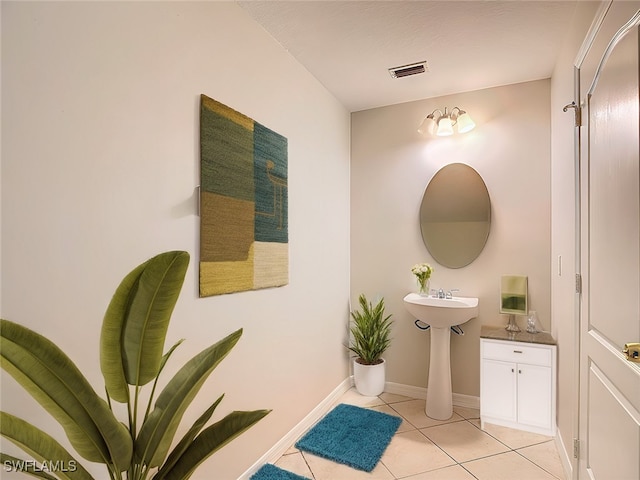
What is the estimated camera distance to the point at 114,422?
84 cm

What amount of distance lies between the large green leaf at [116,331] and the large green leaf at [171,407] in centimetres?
12

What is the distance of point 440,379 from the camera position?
275 centimetres

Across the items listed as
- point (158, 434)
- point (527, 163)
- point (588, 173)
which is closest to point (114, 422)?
point (158, 434)

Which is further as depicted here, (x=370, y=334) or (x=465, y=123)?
(x=370, y=334)

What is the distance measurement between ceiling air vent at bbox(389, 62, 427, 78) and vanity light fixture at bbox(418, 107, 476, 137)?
1.42 feet

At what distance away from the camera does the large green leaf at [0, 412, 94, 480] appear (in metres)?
0.79

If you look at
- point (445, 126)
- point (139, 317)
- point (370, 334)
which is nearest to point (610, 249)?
point (139, 317)

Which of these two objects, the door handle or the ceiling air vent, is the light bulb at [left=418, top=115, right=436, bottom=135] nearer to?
the ceiling air vent

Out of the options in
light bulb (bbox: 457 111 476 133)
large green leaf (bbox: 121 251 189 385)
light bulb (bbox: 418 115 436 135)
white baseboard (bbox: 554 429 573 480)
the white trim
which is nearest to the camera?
large green leaf (bbox: 121 251 189 385)

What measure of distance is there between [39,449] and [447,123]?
3.01 m

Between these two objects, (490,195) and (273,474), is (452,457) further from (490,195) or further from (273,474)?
(490,195)

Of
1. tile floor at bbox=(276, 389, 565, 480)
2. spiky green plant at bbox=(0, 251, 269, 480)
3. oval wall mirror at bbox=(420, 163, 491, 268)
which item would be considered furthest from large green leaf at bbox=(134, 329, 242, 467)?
oval wall mirror at bbox=(420, 163, 491, 268)

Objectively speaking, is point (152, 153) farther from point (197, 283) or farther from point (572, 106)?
point (572, 106)

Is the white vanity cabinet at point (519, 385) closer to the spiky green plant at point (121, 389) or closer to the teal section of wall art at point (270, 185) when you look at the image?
the teal section of wall art at point (270, 185)
